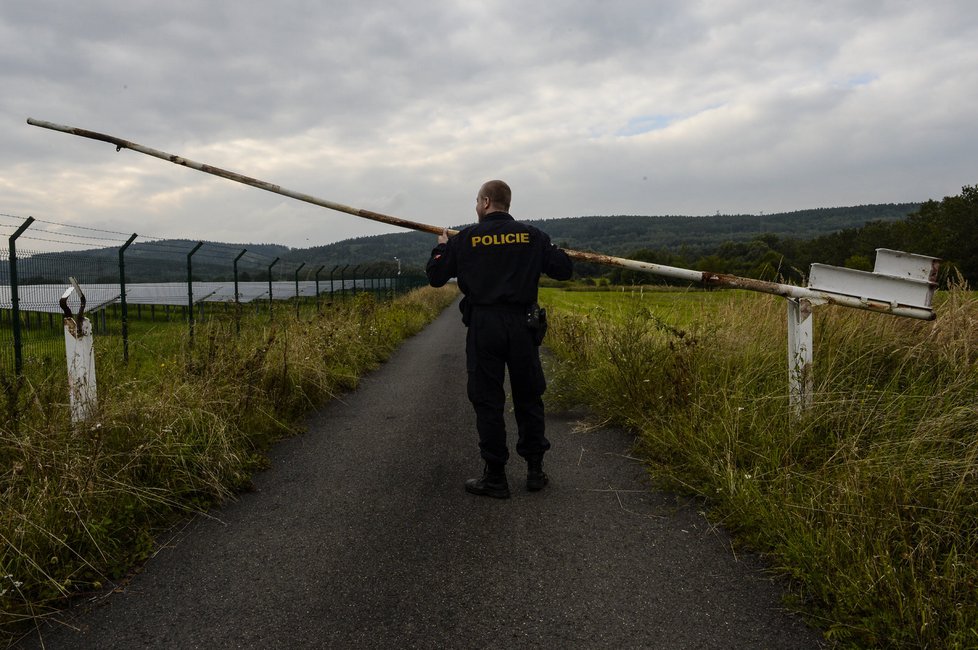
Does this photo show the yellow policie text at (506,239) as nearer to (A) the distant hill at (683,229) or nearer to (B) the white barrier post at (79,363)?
(B) the white barrier post at (79,363)

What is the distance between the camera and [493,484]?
4.39 meters

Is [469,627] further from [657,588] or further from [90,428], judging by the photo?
[90,428]

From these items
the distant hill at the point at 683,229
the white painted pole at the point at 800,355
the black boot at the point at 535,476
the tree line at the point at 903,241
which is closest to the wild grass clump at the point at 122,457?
the black boot at the point at 535,476

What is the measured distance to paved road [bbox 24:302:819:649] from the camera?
8.66ft

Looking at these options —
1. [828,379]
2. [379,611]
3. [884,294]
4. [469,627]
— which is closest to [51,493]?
[379,611]

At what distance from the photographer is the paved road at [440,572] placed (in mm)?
2639

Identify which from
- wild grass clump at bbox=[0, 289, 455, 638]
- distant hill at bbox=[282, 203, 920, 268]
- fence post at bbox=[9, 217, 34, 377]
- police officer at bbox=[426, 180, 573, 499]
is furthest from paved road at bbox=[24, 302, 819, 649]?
distant hill at bbox=[282, 203, 920, 268]

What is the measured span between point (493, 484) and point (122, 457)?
2508 millimetres

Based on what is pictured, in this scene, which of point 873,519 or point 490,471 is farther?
point 490,471

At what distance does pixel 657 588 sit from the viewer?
9.90ft

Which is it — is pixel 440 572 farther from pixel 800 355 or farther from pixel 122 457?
pixel 800 355

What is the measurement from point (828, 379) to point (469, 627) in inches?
140

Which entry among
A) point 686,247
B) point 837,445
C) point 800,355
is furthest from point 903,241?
point 837,445

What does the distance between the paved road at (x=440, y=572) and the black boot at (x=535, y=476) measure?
0.23 feet
